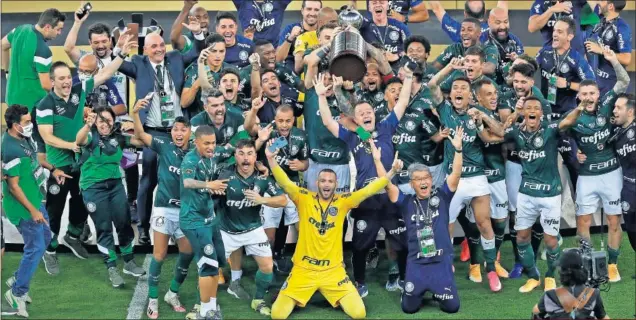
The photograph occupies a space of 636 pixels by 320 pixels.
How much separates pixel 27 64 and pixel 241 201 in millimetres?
3022

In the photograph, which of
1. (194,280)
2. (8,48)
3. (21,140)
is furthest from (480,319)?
(8,48)

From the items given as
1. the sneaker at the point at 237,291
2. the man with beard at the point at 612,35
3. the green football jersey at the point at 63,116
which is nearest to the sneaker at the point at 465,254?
the sneaker at the point at 237,291

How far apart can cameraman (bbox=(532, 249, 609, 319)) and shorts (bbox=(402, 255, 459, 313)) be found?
1.69m

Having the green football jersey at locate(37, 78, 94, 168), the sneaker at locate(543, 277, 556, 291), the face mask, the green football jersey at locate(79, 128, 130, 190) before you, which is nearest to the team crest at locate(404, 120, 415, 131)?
the sneaker at locate(543, 277, 556, 291)

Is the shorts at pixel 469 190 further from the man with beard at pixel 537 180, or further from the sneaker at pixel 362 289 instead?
the sneaker at pixel 362 289

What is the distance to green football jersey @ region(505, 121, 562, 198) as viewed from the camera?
37.6 feet

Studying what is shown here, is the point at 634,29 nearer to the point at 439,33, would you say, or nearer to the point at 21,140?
the point at 439,33

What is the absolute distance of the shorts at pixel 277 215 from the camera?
38.1 feet

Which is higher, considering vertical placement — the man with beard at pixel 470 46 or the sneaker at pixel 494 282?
the man with beard at pixel 470 46

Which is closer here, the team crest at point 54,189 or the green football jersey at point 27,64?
the team crest at point 54,189

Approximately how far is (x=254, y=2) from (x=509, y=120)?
11.3ft

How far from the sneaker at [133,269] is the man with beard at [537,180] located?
346cm

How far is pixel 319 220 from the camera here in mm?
10797

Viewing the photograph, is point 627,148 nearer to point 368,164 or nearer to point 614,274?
point 614,274
